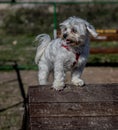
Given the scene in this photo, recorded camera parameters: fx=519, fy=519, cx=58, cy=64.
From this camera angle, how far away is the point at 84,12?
1488cm

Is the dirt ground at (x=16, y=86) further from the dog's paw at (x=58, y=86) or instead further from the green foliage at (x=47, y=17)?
the green foliage at (x=47, y=17)

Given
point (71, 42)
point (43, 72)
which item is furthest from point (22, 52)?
point (71, 42)

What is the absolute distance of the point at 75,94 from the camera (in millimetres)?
5977

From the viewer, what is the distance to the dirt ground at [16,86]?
7.96 meters

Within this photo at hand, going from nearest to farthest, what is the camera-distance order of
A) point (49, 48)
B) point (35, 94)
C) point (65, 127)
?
point (65, 127)
point (35, 94)
point (49, 48)

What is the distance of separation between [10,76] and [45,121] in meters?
5.55

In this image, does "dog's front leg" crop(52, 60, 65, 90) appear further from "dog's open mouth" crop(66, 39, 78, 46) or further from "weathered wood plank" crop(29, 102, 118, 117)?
"weathered wood plank" crop(29, 102, 118, 117)

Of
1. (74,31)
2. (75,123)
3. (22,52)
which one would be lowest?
(22,52)

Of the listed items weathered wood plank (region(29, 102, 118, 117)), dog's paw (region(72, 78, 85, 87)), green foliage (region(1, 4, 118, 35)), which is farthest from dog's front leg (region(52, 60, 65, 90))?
green foliage (region(1, 4, 118, 35))

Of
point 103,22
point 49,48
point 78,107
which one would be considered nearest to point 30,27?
point 103,22

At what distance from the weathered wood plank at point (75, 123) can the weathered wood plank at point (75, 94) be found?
0.28 metres

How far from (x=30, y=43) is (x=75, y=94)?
780cm

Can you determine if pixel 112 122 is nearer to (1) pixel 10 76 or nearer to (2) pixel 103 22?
(1) pixel 10 76

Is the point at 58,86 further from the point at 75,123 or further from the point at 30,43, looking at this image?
the point at 30,43
